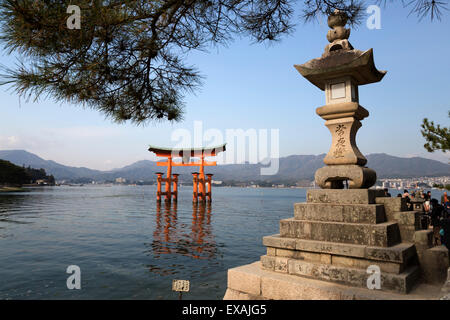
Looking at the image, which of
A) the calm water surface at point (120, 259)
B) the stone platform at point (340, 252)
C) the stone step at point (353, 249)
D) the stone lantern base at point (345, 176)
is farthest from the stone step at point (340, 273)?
the calm water surface at point (120, 259)

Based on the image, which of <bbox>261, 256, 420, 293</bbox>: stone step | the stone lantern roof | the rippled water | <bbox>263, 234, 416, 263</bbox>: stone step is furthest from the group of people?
the rippled water

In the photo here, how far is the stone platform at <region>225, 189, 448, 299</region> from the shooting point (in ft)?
9.98

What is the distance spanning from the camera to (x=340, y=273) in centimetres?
323

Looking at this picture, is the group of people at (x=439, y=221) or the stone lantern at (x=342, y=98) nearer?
the group of people at (x=439, y=221)

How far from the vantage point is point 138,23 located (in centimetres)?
353

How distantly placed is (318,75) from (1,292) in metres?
8.03

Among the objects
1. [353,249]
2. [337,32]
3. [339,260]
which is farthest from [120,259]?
[337,32]

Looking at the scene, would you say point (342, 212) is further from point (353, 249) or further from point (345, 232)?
point (353, 249)

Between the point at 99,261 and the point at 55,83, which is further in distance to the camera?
the point at 99,261

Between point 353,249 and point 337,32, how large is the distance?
3164 millimetres

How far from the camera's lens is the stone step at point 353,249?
3014 mm

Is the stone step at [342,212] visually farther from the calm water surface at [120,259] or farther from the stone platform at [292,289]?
the calm water surface at [120,259]

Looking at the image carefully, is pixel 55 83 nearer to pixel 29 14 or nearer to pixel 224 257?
pixel 29 14

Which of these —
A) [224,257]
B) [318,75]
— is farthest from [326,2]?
[224,257]
